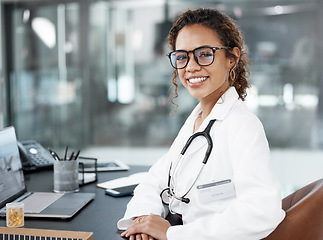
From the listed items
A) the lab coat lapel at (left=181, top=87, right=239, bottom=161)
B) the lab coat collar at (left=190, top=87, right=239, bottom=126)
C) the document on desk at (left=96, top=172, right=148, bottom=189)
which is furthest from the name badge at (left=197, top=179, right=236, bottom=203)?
the document on desk at (left=96, top=172, right=148, bottom=189)

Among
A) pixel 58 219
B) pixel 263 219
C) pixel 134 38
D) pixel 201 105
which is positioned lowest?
pixel 58 219

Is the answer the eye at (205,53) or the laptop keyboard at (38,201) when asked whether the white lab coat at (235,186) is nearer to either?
the eye at (205,53)

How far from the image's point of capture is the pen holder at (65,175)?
1715 mm

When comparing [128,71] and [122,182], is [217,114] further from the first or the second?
[128,71]

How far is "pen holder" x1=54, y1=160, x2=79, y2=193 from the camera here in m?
1.71

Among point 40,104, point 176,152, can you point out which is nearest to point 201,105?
point 176,152

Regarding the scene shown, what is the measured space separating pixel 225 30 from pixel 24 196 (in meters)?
1.07

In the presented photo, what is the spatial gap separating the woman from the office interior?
3.40 metres

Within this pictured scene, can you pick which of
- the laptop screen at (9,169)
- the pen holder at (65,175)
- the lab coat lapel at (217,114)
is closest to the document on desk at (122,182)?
the pen holder at (65,175)

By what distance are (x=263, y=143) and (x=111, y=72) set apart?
14.1 ft

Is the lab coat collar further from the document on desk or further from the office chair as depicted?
the document on desk

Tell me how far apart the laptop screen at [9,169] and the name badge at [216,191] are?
30.2 inches

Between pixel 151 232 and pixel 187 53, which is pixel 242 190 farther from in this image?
pixel 187 53

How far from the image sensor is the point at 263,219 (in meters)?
1.09
